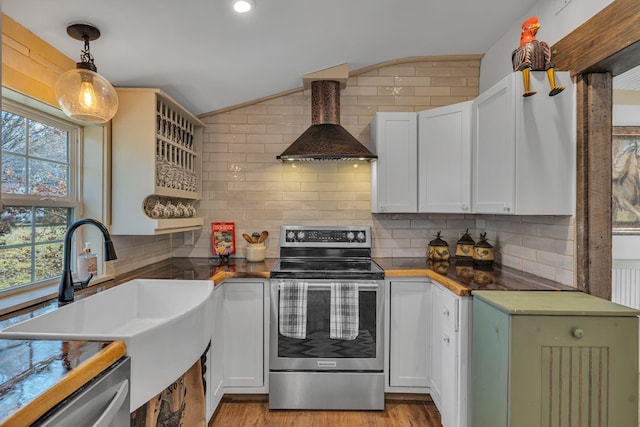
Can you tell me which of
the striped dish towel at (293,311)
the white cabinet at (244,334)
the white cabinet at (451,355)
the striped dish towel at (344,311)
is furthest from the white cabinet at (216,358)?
the white cabinet at (451,355)

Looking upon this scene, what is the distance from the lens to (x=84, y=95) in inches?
62.0

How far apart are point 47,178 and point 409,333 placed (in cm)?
→ 229

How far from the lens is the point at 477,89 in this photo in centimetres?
304

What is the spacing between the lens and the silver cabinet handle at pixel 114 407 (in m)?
0.95

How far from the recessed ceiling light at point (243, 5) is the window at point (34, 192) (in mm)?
1107

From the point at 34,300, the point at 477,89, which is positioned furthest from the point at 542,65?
the point at 34,300

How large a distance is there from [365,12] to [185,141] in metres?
1.62

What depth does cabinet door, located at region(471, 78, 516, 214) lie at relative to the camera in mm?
2006

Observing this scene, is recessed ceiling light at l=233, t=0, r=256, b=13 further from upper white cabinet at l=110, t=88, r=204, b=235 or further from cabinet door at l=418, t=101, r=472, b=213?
cabinet door at l=418, t=101, r=472, b=213

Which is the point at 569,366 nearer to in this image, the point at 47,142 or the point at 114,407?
the point at 114,407

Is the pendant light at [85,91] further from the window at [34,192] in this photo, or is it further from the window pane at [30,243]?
the window pane at [30,243]

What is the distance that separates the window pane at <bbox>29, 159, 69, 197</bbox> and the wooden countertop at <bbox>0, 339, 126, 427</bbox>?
1.00 metres

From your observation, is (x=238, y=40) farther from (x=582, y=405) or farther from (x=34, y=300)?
(x=582, y=405)

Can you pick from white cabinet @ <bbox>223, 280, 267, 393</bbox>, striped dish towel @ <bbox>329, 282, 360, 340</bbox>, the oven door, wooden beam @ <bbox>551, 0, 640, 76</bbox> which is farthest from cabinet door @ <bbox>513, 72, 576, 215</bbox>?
white cabinet @ <bbox>223, 280, 267, 393</bbox>
